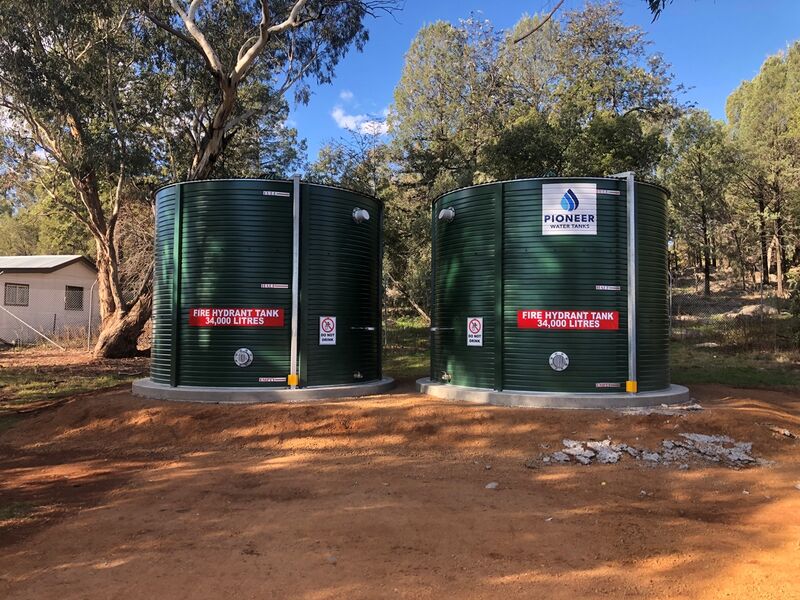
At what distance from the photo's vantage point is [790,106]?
→ 3453 centimetres

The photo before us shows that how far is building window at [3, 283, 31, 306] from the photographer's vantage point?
28.7 m

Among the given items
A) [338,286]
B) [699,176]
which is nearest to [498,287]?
[338,286]

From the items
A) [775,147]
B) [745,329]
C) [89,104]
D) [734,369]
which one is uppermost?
[775,147]

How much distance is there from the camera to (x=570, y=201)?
1048cm

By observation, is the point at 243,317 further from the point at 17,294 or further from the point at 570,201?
the point at 17,294

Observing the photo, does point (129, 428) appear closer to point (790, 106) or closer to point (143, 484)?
point (143, 484)

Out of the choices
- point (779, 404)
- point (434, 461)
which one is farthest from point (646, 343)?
point (434, 461)

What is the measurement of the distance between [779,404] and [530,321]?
17.9 ft

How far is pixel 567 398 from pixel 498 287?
225 centimetres

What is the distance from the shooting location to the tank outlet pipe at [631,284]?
10383mm

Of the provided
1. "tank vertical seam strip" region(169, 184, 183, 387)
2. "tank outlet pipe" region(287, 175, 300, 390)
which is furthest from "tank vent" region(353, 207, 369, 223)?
"tank vertical seam strip" region(169, 184, 183, 387)

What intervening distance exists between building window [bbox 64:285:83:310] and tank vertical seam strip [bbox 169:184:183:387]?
2326cm

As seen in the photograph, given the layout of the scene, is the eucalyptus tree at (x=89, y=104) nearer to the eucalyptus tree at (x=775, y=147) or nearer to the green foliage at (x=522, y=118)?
the green foliage at (x=522, y=118)

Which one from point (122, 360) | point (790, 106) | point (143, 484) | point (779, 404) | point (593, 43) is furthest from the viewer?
point (790, 106)
